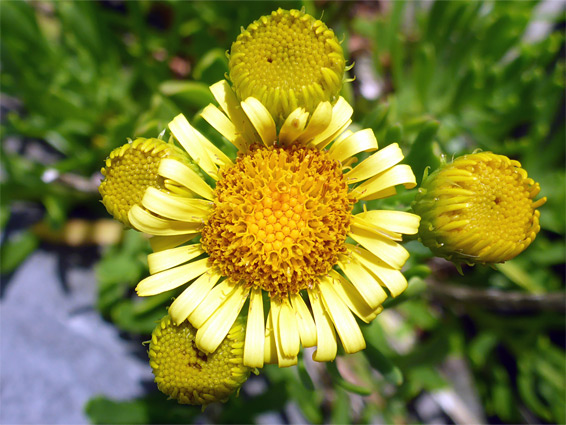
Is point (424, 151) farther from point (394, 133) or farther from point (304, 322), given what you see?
point (304, 322)

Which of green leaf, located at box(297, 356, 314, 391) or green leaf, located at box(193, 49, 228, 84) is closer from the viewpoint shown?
green leaf, located at box(297, 356, 314, 391)

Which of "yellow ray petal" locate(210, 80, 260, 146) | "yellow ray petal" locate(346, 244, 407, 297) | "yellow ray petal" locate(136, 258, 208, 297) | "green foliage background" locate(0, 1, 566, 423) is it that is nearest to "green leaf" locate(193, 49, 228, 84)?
"green foliage background" locate(0, 1, 566, 423)

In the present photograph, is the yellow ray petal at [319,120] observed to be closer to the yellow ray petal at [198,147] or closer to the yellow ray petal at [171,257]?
the yellow ray petal at [198,147]

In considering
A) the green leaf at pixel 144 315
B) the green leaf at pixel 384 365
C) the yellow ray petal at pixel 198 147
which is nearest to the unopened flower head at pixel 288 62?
the yellow ray petal at pixel 198 147

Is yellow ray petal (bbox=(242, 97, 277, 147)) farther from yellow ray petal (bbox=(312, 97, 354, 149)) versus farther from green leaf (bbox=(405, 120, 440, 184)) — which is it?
green leaf (bbox=(405, 120, 440, 184))

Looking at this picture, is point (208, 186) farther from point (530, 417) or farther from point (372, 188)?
point (530, 417)

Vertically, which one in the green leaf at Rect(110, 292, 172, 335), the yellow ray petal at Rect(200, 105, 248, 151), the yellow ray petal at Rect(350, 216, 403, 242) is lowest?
the green leaf at Rect(110, 292, 172, 335)
